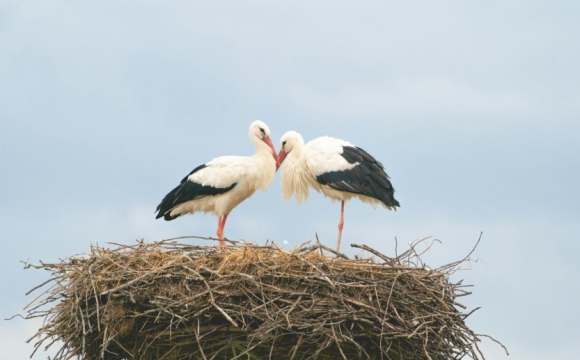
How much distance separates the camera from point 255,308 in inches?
297

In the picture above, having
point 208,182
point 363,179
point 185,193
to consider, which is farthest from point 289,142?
point 185,193

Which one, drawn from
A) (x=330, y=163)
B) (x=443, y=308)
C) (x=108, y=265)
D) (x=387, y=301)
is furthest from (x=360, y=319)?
(x=330, y=163)

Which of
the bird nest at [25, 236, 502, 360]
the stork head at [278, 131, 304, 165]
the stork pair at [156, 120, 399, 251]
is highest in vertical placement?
the stork head at [278, 131, 304, 165]

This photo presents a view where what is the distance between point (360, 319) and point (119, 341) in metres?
1.95

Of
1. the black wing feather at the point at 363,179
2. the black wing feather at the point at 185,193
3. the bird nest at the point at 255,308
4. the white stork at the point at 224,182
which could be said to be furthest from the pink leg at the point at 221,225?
the bird nest at the point at 255,308

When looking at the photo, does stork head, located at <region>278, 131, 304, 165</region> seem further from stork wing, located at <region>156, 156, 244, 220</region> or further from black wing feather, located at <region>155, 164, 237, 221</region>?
black wing feather, located at <region>155, 164, 237, 221</region>

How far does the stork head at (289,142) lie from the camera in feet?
36.3

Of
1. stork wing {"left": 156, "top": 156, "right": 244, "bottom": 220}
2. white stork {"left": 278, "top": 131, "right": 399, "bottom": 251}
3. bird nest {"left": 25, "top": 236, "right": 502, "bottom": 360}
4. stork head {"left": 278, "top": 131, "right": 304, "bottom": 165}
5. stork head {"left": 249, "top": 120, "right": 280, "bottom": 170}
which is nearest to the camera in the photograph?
bird nest {"left": 25, "top": 236, "right": 502, "bottom": 360}

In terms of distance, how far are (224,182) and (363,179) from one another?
1458 mm

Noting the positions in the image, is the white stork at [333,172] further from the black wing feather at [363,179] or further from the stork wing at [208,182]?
the stork wing at [208,182]

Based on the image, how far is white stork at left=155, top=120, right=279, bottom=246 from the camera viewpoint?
10508mm

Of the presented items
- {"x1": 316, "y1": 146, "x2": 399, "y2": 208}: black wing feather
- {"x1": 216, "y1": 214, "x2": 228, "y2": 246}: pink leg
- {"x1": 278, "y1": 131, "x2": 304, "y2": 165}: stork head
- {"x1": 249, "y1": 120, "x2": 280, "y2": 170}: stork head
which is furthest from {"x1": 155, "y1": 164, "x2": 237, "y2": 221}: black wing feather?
{"x1": 316, "y1": 146, "x2": 399, "y2": 208}: black wing feather

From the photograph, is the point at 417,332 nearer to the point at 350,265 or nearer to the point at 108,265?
the point at 350,265

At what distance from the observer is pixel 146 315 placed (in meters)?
7.82
